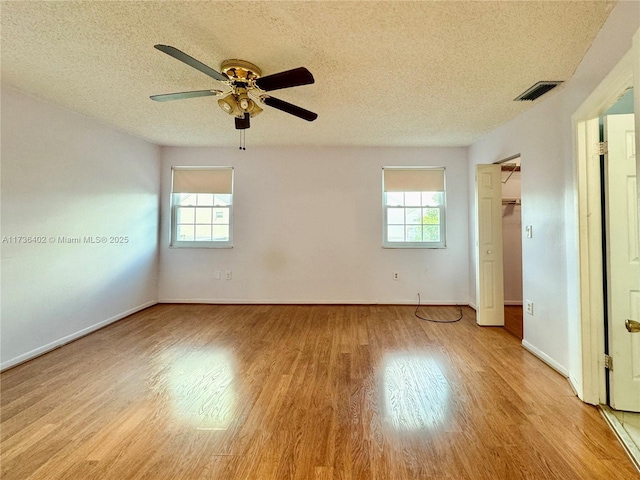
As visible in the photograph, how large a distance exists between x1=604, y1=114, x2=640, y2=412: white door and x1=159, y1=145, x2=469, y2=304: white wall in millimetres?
2419

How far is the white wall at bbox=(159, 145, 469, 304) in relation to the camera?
418 centimetres

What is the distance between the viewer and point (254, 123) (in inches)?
129

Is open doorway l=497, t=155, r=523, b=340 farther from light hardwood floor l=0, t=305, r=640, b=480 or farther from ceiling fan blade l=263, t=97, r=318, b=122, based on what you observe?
ceiling fan blade l=263, t=97, r=318, b=122

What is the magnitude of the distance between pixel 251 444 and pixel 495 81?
323 centimetres

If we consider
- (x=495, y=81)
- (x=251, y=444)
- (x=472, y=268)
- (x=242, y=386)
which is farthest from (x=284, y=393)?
(x=472, y=268)

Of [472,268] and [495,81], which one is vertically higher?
[495,81]

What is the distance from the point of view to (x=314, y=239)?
13.9 feet

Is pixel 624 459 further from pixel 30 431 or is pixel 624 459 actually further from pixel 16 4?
pixel 16 4

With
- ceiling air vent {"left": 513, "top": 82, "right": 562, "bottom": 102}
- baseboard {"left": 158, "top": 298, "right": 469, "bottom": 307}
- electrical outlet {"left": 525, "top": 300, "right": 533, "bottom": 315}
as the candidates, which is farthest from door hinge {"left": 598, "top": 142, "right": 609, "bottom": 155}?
baseboard {"left": 158, "top": 298, "right": 469, "bottom": 307}

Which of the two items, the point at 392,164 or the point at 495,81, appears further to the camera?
the point at 392,164

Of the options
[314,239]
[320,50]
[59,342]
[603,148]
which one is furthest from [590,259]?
[59,342]

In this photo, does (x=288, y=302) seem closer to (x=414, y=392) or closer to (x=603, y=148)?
(x=414, y=392)

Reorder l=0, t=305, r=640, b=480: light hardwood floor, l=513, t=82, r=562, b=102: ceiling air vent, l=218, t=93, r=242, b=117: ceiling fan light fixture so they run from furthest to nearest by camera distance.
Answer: l=513, t=82, r=562, b=102: ceiling air vent
l=218, t=93, r=242, b=117: ceiling fan light fixture
l=0, t=305, r=640, b=480: light hardwood floor

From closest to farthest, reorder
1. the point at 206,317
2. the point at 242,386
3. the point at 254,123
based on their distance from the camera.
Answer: the point at 242,386 → the point at 254,123 → the point at 206,317
